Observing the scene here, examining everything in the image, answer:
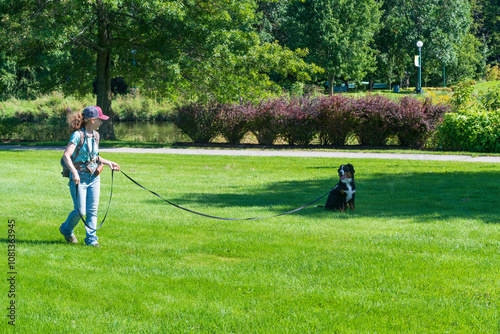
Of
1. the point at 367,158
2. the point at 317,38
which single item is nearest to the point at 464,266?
the point at 367,158

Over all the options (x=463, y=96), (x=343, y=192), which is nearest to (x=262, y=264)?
(x=343, y=192)

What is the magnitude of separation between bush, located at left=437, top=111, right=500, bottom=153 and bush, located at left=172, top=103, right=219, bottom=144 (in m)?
8.39

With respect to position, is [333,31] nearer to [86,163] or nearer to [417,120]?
[417,120]

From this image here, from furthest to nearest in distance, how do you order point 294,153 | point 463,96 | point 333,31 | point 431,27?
point 431,27, point 333,31, point 463,96, point 294,153

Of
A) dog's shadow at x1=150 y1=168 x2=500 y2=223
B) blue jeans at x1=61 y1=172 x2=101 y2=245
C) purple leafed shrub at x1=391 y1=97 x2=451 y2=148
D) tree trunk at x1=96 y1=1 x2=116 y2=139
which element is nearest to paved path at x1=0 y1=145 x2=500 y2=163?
purple leafed shrub at x1=391 y1=97 x2=451 y2=148

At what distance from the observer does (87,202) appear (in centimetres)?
624

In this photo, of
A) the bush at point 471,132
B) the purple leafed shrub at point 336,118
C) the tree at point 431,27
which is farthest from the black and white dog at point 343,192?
the tree at point 431,27

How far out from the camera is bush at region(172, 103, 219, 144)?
20.8m

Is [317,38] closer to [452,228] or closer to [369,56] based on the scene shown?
[369,56]

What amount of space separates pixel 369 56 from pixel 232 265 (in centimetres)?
4848

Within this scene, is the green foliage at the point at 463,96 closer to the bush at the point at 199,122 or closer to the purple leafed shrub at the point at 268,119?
the purple leafed shrub at the point at 268,119

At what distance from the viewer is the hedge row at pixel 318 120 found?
18062 mm

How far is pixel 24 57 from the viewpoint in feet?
80.6

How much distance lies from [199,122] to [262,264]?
52.1ft
